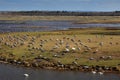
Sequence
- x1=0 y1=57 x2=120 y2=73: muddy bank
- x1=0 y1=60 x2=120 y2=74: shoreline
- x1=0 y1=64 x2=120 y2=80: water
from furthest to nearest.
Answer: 1. x1=0 y1=57 x2=120 y2=73: muddy bank
2. x1=0 y1=60 x2=120 y2=74: shoreline
3. x1=0 y1=64 x2=120 y2=80: water

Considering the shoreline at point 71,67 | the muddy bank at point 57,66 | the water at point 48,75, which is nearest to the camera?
the water at point 48,75

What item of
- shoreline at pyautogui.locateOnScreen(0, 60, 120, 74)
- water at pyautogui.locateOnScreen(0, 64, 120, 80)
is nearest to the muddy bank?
shoreline at pyautogui.locateOnScreen(0, 60, 120, 74)

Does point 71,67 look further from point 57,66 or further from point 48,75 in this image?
point 48,75

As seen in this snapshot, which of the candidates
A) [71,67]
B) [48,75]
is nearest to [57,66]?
[71,67]

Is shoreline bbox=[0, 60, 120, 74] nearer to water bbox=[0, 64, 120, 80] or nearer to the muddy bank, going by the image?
the muddy bank

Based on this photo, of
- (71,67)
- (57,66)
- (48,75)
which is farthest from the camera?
(57,66)

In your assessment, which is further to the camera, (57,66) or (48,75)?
(57,66)

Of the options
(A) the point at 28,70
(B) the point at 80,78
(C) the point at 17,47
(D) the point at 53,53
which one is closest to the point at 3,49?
(C) the point at 17,47

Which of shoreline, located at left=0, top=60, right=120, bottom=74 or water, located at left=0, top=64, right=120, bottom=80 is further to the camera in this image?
shoreline, located at left=0, top=60, right=120, bottom=74

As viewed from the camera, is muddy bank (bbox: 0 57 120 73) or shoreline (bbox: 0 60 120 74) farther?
muddy bank (bbox: 0 57 120 73)

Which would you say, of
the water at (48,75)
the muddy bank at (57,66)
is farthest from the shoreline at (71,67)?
the water at (48,75)

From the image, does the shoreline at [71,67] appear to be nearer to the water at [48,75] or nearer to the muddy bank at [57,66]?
the muddy bank at [57,66]

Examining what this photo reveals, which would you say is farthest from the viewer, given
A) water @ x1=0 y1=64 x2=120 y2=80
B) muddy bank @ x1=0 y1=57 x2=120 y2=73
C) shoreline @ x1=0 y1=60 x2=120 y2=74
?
muddy bank @ x1=0 y1=57 x2=120 y2=73
